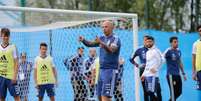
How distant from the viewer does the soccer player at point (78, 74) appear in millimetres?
13286

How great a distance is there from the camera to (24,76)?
13555 millimetres

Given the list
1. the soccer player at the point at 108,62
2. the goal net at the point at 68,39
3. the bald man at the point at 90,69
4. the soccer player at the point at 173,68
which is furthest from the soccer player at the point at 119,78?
the soccer player at the point at 108,62

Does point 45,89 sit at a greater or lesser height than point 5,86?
lesser

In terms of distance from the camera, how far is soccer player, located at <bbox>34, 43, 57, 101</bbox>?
13.1 metres

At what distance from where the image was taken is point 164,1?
99.7 ft

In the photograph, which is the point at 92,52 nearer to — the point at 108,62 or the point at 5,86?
the point at 5,86

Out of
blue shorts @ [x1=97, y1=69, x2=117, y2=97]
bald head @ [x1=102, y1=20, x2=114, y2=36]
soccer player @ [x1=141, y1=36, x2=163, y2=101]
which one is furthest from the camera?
soccer player @ [x1=141, y1=36, x2=163, y2=101]

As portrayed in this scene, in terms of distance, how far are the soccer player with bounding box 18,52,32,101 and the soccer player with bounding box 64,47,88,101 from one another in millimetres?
877

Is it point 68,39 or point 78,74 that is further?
point 68,39

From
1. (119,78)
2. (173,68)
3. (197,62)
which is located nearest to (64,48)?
(119,78)

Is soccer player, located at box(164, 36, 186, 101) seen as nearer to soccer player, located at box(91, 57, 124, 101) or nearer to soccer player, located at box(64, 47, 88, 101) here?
soccer player, located at box(91, 57, 124, 101)

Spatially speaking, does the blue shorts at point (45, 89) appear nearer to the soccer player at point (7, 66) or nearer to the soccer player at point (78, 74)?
the soccer player at point (78, 74)

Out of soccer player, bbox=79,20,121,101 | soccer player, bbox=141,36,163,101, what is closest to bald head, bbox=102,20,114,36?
soccer player, bbox=79,20,121,101

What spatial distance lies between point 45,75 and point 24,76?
0.56 meters
